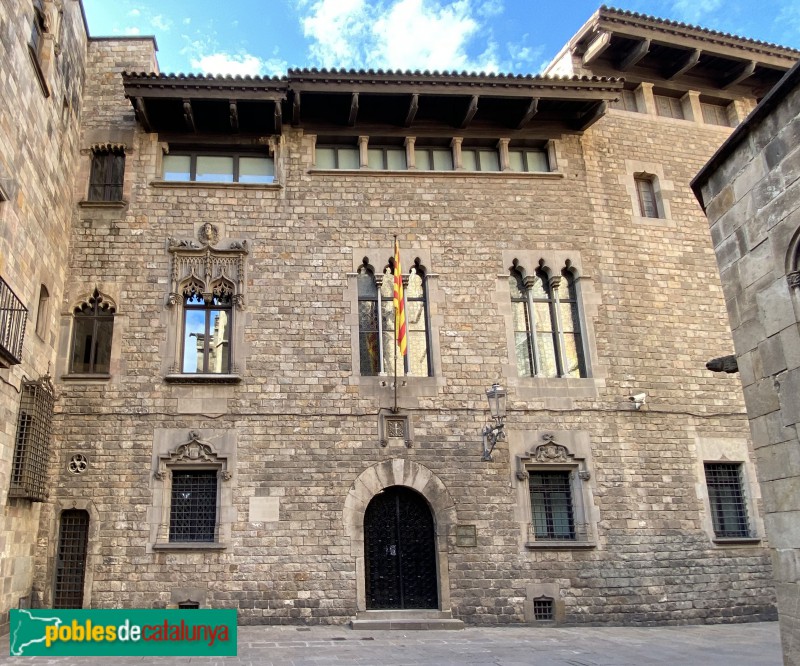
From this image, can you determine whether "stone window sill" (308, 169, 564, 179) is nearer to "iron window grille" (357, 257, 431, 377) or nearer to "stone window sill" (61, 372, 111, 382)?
"iron window grille" (357, 257, 431, 377)

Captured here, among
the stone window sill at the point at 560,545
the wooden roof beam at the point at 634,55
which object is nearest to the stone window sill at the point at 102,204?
the stone window sill at the point at 560,545

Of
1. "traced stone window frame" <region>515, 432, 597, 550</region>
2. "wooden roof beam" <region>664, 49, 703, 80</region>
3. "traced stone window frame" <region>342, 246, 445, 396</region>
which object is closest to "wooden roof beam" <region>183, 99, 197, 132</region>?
"traced stone window frame" <region>342, 246, 445, 396</region>

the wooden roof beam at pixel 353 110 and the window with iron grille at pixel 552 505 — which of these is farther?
the wooden roof beam at pixel 353 110

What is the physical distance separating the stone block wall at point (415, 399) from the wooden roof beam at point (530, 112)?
1.26m

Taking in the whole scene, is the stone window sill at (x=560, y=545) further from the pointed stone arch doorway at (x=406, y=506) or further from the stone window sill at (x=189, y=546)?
the stone window sill at (x=189, y=546)

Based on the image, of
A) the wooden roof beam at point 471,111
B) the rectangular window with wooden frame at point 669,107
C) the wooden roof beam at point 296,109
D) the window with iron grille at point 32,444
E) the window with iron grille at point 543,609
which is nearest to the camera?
the window with iron grille at point 32,444

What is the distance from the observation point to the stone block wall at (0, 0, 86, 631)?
10773 millimetres

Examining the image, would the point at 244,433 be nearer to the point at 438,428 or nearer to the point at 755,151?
the point at 438,428

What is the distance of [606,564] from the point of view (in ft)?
42.4

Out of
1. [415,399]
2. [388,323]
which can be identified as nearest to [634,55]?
[388,323]

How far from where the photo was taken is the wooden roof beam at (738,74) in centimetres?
1645

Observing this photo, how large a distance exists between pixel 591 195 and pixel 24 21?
11308mm

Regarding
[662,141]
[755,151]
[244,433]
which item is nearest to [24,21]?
[244,433]

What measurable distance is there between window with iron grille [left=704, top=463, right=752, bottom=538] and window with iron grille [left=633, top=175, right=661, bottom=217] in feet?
18.7
